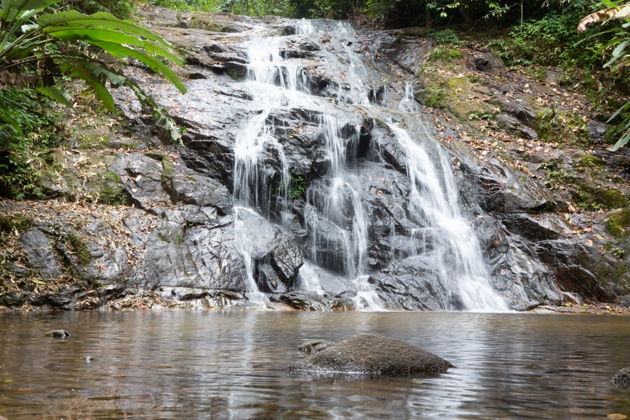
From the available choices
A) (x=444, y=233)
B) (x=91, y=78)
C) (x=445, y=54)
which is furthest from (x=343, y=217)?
(x=91, y=78)

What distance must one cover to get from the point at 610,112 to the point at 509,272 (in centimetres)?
→ 819

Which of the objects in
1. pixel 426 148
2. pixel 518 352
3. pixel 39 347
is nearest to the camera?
pixel 39 347

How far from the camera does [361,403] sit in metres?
2.68

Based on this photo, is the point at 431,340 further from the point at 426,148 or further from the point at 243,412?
the point at 426,148

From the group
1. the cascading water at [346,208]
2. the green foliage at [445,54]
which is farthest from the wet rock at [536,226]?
the green foliage at [445,54]

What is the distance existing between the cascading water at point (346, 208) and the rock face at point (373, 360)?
7.44 metres

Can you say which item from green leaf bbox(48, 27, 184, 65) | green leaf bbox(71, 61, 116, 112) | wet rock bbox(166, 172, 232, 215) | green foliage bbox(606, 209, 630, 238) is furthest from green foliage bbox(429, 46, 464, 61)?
green leaf bbox(48, 27, 184, 65)

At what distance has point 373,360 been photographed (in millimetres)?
3594

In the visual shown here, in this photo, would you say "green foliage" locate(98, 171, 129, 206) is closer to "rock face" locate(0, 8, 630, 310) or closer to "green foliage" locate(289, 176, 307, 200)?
"rock face" locate(0, 8, 630, 310)

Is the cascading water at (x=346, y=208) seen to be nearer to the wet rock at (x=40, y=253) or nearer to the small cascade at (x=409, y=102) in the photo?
the small cascade at (x=409, y=102)

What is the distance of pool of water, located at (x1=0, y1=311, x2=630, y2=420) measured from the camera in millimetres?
2510

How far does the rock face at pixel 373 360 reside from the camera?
3.58 meters

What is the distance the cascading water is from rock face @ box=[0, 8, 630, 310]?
1.6 inches

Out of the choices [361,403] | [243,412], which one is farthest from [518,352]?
[243,412]
